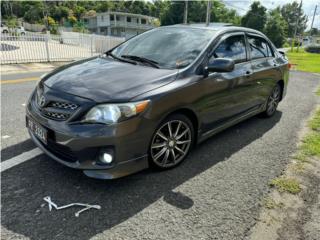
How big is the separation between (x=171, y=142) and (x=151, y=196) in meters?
0.69

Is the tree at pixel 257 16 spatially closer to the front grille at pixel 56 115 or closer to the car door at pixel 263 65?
the car door at pixel 263 65

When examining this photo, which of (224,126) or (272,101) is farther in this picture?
(272,101)

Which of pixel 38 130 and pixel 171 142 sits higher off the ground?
pixel 38 130

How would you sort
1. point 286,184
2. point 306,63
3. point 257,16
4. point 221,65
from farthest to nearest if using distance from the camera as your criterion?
point 257,16 < point 306,63 < point 221,65 < point 286,184

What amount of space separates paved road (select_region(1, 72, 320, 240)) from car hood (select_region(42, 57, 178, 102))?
0.93m

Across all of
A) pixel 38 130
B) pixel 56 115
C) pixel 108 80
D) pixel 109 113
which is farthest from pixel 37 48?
pixel 109 113

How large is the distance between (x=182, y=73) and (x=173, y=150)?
898 mm

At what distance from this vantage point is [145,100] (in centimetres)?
269

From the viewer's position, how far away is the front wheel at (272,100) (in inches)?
206

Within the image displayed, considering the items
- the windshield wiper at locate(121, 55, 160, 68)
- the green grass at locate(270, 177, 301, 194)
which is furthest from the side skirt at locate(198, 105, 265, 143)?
the windshield wiper at locate(121, 55, 160, 68)

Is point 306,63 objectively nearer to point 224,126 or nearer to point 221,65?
point 224,126

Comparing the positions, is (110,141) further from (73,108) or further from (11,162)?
(11,162)

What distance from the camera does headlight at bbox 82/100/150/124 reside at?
2.55 m

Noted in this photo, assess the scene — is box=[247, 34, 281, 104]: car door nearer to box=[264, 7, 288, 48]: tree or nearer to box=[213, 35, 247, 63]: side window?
box=[213, 35, 247, 63]: side window
